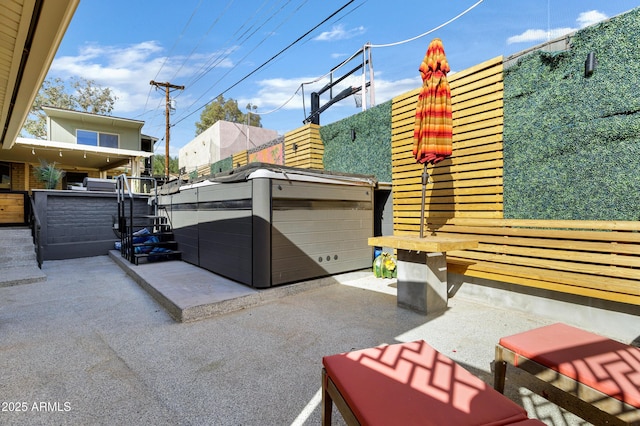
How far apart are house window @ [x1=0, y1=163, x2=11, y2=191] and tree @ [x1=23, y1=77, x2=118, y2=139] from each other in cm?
1286

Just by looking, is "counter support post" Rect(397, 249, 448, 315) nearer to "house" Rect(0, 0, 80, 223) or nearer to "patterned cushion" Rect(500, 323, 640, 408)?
"patterned cushion" Rect(500, 323, 640, 408)

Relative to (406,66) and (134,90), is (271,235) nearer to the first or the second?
(406,66)

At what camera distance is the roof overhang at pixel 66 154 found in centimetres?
977

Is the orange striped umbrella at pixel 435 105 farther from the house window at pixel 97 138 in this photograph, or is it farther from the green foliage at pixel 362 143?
the house window at pixel 97 138

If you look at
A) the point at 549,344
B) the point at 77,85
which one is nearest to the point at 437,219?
the point at 549,344

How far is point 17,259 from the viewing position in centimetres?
598

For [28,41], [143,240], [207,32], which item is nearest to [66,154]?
[207,32]

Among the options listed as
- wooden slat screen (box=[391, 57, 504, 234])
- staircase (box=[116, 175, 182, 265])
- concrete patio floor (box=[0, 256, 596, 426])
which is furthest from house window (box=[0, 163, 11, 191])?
wooden slat screen (box=[391, 57, 504, 234])

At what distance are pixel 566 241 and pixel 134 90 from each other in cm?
3385

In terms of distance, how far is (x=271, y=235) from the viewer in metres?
4.14

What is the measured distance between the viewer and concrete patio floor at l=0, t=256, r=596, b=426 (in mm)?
1806

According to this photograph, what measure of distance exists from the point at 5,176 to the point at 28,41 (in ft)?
42.1

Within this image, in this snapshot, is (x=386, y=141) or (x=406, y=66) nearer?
(x=386, y=141)

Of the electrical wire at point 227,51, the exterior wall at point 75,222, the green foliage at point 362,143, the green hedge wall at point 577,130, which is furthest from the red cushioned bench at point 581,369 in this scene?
the exterior wall at point 75,222
